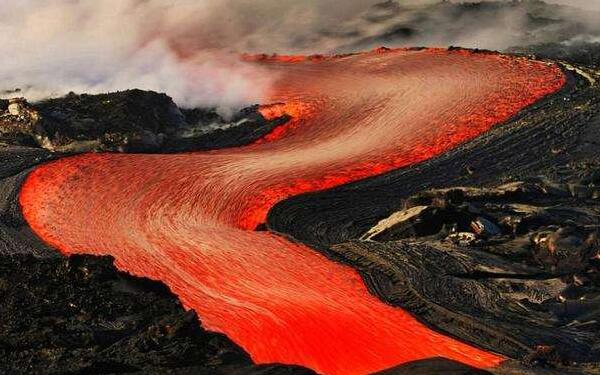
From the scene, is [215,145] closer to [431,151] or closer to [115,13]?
[431,151]

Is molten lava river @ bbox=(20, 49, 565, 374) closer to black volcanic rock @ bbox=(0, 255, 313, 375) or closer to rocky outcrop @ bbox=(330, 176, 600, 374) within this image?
rocky outcrop @ bbox=(330, 176, 600, 374)

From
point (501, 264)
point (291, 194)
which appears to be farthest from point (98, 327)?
point (291, 194)

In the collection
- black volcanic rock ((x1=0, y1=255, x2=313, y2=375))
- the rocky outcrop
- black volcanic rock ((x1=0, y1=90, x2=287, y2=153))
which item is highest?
black volcanic rock ((x1=0, y1=90, x2=287, y2=153))

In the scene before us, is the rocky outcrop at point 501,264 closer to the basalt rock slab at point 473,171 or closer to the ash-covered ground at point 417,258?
the ash-covered ground at point 417,258

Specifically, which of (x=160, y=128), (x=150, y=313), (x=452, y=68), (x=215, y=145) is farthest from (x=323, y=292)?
(x=452, y=68)

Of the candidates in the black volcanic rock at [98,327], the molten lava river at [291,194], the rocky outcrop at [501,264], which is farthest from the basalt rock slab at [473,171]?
the black volcanic rock at [98,327]

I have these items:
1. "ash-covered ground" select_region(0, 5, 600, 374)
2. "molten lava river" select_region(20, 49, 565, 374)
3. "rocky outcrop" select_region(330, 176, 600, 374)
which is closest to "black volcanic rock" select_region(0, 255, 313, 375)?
"ash-covered ground" select_region(0, 5, 600, 374)

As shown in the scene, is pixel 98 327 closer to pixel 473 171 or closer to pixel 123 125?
pixel 473 171
